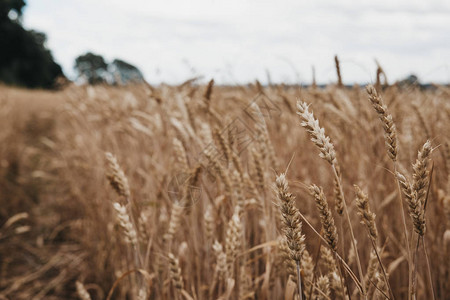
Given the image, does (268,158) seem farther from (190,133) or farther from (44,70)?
(44,70)

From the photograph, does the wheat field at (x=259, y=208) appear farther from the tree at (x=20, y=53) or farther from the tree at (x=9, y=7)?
the tree at (x=9, y=7)

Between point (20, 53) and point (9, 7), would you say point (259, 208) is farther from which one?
point (9, 7)

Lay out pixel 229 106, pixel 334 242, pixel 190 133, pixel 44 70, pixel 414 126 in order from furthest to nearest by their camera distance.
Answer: pixel 44 70 → pixel 229 106 → pixel 414 126 → pixel 190 133 → pixel 334 242

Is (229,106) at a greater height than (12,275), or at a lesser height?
greater

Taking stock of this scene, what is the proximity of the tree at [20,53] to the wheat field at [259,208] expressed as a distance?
113ft


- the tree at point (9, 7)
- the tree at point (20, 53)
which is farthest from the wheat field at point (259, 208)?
the tree at point (9, 7)

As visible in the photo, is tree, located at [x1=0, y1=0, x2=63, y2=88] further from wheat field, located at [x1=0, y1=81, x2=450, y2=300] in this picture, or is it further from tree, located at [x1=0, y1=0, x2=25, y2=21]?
wheat field, located at [x1=0, y1=81, x2=450, y2=300]

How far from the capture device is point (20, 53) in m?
34.0

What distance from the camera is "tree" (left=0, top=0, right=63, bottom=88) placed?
32781 mm

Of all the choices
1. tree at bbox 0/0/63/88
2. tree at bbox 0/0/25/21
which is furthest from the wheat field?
tree at bbox 0/0/25/21

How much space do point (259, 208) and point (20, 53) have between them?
131 ft

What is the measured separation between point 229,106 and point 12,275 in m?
1.88

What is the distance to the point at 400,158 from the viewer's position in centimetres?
140

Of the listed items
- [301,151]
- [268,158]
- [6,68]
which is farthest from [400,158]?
[6,68]
